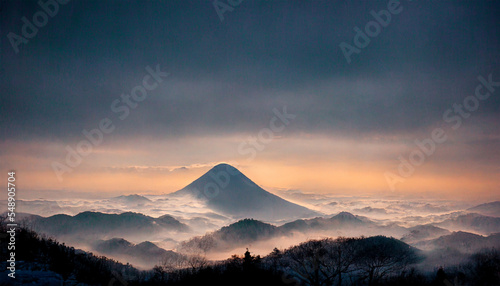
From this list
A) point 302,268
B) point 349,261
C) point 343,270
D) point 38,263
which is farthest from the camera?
point 349,261


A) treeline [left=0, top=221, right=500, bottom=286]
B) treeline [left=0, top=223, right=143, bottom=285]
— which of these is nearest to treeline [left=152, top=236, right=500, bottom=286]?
treeline [left=0, top=221, right=500, bottom=286]

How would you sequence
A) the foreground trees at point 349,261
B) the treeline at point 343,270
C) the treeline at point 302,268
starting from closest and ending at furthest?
the treeline at point 302,268, the treeline at point 343,270, the foreground trees at point 349,261

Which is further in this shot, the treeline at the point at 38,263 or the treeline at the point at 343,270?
the treeline at the point at 343,270

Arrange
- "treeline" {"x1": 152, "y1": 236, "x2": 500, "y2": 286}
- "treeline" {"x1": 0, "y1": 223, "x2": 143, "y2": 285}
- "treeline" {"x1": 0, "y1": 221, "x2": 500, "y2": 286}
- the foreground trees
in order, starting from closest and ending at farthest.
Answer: "treeline" {"x1": 0, "y1": 223, "x2": 143, "y2": 285} < "treeline" {"x1": 0, "y1": 221, "x2": 500, "y2": 286} < "treeline" {"x1": 152, "y1": 236, "x2": 500, "y2": 286} < the foreground trees

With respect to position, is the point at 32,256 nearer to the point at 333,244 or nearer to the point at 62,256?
the point at 62,256

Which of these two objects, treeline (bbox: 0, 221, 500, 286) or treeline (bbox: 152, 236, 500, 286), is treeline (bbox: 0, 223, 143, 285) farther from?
treeline (bbox: 152, 236, 500, 286)

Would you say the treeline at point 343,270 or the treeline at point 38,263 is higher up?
the treeline at point 38,263

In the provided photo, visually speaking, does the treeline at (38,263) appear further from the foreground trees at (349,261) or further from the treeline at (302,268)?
the foreground trees at (349,261)

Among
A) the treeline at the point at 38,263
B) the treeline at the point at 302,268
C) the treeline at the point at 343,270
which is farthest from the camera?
the treeline at the point at 343,270

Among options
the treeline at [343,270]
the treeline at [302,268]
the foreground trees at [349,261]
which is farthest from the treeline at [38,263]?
the foreground trees at [349,261]

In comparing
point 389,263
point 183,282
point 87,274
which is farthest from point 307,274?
point 87,274


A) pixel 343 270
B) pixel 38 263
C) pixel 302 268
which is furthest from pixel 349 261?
pixel 38 263

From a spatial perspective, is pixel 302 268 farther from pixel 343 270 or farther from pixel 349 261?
pixel 349 261
